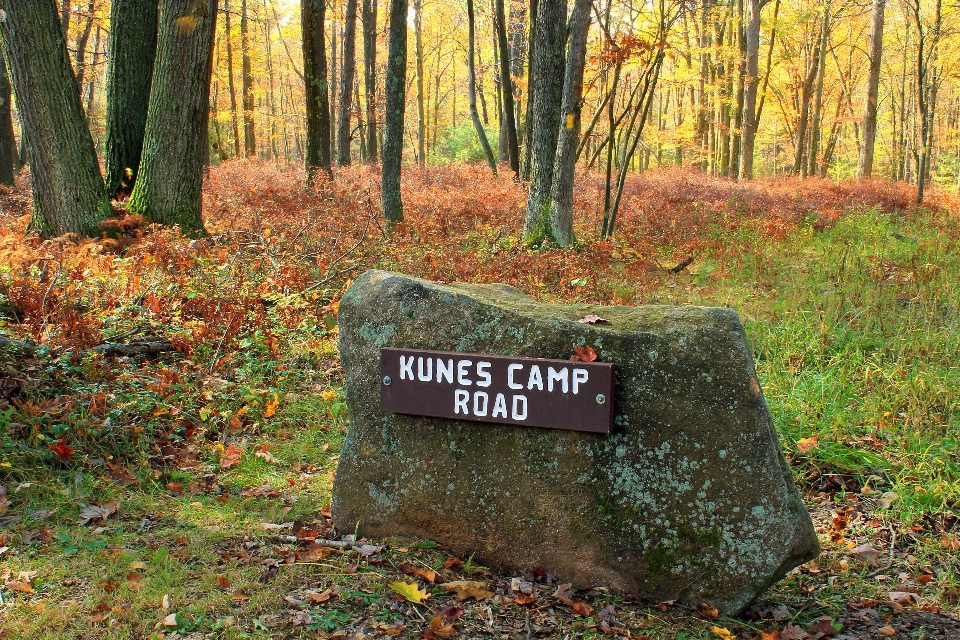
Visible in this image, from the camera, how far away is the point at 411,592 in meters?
3.11

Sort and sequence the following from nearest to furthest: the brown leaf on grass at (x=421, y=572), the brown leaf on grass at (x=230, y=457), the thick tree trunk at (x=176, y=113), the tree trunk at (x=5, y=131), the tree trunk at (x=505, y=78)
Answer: the brown leaf on grass at (x=421, y=572) < the brown leaf on grass at (x=230, y=457) < the thick tree trunk at (x=176, y=113) < the tree trunk at (x=5, y=131) < the tree trunk at (x=505, y=78)

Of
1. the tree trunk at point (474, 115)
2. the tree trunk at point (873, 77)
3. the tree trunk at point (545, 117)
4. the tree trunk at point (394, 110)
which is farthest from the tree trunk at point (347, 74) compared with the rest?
the tree trunk at point (873, 77)

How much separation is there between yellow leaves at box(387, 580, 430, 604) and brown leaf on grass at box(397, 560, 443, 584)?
159 millimetres

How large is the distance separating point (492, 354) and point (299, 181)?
12.5 metres

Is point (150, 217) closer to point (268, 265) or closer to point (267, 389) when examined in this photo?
point (268, 265)

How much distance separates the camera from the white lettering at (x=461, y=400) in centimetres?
343

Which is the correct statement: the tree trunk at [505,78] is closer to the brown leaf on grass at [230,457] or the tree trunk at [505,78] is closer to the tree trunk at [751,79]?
the tree trunk at [751,79]

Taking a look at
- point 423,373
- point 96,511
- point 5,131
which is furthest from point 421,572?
point 5,131

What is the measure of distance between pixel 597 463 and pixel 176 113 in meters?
8.00

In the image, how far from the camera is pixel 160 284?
6801 millimetres

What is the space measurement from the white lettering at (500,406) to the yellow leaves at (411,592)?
87 centimetres

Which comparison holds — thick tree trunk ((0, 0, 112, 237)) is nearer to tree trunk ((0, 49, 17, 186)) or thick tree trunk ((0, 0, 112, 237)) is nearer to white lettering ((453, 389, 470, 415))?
tree trunk ((0, 49, 17, 186))

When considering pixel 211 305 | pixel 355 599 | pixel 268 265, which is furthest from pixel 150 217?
pixel 355 599

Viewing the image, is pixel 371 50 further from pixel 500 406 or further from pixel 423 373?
pixel 500 406
